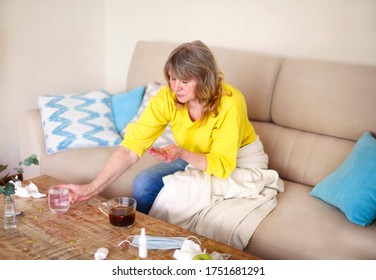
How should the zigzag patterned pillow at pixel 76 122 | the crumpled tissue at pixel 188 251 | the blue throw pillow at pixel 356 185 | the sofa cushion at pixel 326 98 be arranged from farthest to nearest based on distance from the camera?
the zigzag patterned pillow at pixel 76 122, the sofa cushion at pixel 326 98, the blue throw pillow at pixel 356 185, the crumpled tissue at pixel 188 251

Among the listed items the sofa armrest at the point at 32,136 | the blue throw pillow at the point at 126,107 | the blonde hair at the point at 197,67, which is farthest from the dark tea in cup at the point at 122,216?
the blue throw pillow at the point at 126,107

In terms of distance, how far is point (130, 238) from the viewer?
152 cm

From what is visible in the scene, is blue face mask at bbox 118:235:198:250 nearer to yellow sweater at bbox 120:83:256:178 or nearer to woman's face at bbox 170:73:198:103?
yellow sweater at bbox 120:83:256:178

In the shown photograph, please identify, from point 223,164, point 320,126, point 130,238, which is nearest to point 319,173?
point 320,126

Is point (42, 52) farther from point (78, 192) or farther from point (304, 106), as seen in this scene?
point (304, 106)

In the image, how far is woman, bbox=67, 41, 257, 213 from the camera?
1.83 m

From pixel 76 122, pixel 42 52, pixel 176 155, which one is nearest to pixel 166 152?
pixel 176 155

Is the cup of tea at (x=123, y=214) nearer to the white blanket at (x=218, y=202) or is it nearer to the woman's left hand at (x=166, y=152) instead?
the woman's left hand at (x=166, y=152)

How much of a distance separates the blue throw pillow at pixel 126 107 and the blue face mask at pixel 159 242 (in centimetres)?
134

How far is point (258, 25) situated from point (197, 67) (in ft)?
3.33

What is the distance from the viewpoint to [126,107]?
2.80 m

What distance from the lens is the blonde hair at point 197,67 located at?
5.99 ft

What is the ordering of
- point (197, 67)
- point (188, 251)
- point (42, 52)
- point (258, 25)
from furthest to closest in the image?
point (42, 52), point (258, 25), point (197, 67), point (188, 251)

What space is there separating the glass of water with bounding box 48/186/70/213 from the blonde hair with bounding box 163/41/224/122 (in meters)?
0.61
